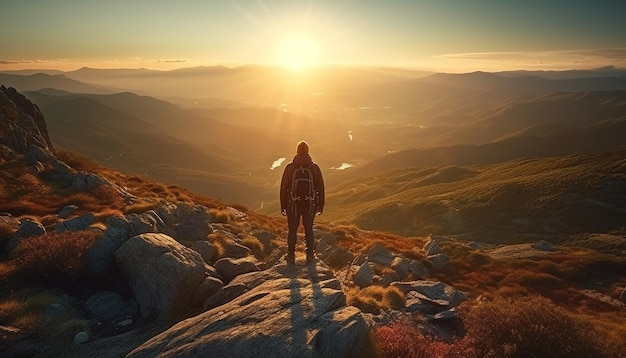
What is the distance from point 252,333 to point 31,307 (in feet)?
26.3

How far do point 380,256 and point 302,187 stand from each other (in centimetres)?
1273

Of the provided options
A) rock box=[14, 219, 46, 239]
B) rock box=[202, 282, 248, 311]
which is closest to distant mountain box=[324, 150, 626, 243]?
rock box=[202, 282, 248, 311]

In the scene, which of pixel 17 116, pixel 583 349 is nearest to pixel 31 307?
pixel 583 349

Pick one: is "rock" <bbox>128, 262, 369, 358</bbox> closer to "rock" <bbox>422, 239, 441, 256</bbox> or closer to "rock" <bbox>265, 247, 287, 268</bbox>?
"rock" <bbox>265, 247, 287, 268</bbox>

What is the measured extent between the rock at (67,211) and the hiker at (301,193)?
13957 millimetres

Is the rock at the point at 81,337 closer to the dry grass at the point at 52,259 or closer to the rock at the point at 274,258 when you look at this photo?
the dry grass at the point at 52,259

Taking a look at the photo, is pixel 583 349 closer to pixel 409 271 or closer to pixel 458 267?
pixel 409 271

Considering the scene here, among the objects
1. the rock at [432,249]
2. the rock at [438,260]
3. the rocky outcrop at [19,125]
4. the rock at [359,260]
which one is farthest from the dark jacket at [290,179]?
the rocky outcrop at [19,125]

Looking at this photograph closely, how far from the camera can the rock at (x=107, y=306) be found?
12.1 m

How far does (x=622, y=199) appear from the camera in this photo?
80.8 metres

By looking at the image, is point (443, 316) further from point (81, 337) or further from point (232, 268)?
point (81, 337)

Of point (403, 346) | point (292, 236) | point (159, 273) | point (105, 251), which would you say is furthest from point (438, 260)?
point (105, 251)

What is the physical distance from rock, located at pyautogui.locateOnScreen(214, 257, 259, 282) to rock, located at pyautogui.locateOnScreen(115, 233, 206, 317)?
1333mm

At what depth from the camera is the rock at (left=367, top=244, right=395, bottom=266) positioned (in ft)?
79.4
